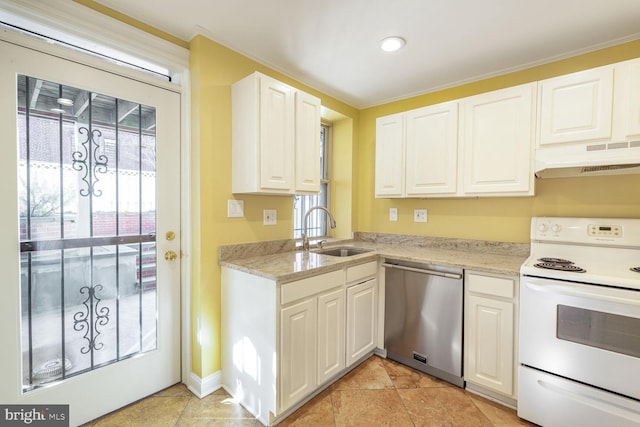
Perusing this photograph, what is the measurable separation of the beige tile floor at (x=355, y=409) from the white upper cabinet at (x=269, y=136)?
1.42 meters

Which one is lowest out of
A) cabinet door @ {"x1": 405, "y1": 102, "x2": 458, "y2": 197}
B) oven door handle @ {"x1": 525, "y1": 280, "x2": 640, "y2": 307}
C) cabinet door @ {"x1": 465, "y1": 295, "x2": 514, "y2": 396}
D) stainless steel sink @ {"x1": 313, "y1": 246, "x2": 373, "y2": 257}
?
cabinet door @ {"x1": 465, "y1": 295, "x2": 514, "y2": 396}

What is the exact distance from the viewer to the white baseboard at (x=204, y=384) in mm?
1875

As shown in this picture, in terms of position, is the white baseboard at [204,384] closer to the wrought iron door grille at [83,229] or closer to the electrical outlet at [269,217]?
the wrought iron door grille at [83,229]

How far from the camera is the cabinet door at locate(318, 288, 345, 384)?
1.87 meters

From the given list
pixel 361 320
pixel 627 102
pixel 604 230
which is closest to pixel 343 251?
pixel 361 320

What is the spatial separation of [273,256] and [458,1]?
2006 millimetres

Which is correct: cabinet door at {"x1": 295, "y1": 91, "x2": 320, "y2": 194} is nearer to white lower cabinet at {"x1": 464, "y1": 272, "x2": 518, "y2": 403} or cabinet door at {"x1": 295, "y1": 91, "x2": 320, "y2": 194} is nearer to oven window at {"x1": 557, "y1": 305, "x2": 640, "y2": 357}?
white lower cabinet at {"x1": 464, "y1": 272, "x2": 518, "y2": 403}

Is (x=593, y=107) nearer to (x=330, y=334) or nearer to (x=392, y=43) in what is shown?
(x=392, y=43)

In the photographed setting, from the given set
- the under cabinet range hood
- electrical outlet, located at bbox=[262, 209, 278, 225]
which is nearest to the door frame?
electrical outlet, located at bbox=[262, 209, 278, 225]

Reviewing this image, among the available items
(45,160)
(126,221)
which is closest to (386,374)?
(126,221)

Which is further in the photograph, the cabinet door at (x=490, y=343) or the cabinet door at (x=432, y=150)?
the cabinet door at (x=432, y=150)

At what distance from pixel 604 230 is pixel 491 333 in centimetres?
104

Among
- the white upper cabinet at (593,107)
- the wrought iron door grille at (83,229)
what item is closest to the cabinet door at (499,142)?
the white upper cabinet at (593,107)

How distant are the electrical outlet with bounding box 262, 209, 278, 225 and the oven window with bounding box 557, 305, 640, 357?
1971mm
